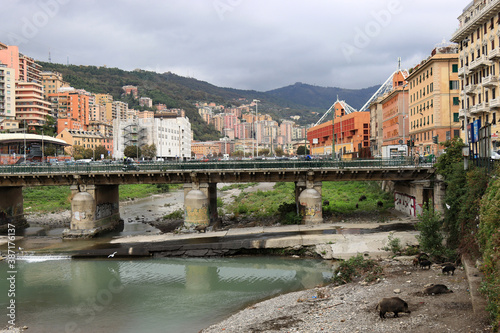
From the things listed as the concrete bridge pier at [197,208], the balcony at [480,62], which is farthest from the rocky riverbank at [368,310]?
the balcony at [480,62]

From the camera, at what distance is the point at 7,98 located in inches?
5650

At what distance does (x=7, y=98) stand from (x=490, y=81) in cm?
15151

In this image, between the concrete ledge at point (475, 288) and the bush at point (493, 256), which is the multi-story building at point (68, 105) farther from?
the bush at point (493, 256)

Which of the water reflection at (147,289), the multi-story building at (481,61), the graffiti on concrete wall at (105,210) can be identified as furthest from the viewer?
the graffiti on concrete wall at (105,210)

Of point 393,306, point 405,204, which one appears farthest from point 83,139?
point 393,306

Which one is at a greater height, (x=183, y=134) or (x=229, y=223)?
(x=183, y=134)

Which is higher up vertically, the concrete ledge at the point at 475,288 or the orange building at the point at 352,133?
the orange building at the point at 352,133

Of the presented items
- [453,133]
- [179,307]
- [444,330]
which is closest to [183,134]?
[453,133]

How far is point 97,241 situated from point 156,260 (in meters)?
11.1

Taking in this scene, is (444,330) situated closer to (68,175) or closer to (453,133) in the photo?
(68,175)

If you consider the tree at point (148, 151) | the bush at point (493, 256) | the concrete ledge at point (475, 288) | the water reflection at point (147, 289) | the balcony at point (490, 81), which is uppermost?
the balcony at point (490, 81)

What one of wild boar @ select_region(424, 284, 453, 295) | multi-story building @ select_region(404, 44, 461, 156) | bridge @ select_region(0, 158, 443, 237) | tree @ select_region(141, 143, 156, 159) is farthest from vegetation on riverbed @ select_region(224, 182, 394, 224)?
tree @ select_region(141, 143, 156, 159)

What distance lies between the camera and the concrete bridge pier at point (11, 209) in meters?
53.0

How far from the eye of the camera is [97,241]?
142ft
